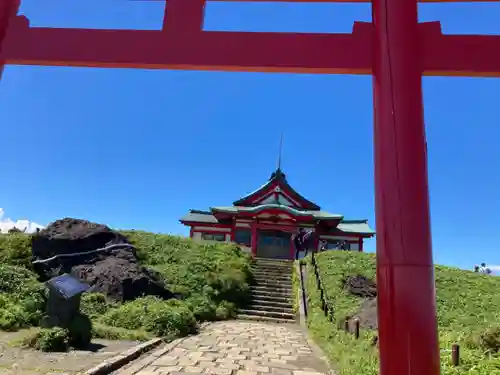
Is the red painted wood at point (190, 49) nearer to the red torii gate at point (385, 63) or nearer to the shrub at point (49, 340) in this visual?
the red torii gate at point (385, 63)

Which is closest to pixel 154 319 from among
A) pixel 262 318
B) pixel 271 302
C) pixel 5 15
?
pixel 262 318

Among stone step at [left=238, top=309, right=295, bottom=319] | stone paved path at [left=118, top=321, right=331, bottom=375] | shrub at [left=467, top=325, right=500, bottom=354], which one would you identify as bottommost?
stone paved path at [left=118, top=321, right=331, bottom=375]

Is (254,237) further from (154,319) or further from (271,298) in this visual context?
(154,319)

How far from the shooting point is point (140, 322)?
940cm

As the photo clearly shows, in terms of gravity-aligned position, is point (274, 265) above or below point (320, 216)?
below

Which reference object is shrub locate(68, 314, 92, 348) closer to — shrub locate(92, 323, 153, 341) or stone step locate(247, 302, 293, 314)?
shrub locate(92, 323, 153, 341)

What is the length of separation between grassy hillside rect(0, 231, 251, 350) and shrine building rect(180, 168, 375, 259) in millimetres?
6549

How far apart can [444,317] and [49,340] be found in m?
11.4

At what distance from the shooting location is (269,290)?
16109 millimetres

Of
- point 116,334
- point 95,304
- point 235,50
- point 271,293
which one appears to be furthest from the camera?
point 271,293

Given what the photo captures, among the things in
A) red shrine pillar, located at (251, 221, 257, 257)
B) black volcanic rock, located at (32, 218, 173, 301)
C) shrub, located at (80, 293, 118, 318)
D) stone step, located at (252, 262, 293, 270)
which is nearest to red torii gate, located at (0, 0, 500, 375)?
shrub, located at (80, 293, 118, 318)

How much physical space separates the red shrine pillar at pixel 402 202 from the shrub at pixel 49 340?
557 cm

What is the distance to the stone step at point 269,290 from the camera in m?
15.7

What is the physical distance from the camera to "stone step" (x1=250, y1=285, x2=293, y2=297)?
619 inches
